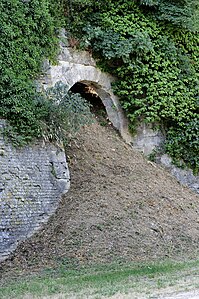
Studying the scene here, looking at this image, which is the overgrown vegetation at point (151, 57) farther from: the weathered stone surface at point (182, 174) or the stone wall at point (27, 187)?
the stone wall at point (27, 187)

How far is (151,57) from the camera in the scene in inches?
524

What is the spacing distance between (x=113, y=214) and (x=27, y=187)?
1.78m

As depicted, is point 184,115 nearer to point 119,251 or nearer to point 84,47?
point 84,47

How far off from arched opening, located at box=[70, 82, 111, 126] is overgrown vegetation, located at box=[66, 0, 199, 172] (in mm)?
692

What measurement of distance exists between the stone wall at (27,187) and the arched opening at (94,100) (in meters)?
3.41

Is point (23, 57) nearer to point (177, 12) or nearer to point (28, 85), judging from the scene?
point (28, 85)

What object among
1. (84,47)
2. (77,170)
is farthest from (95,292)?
(84,47)

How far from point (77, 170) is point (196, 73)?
16.6ft

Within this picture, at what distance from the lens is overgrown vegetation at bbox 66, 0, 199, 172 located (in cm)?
1298

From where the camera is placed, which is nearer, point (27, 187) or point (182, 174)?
point (27, 187)

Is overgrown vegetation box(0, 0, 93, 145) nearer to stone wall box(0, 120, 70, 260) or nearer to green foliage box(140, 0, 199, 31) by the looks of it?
stone wall box(0, 120, 70, 260)

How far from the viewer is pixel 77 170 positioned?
11234mm

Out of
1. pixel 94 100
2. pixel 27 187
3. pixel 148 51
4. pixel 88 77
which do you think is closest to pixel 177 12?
pixel 148 51

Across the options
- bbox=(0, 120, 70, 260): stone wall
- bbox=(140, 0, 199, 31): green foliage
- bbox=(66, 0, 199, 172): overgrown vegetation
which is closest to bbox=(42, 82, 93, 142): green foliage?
bbox=(0, 120, 70, 260): stone wall
